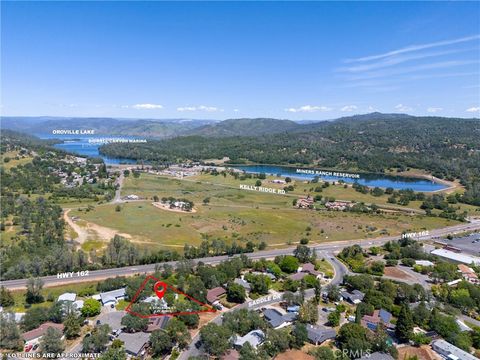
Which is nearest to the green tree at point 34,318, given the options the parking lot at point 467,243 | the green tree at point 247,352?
the green tree at point 247,352

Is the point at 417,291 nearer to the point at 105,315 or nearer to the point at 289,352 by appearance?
the point at 289,352

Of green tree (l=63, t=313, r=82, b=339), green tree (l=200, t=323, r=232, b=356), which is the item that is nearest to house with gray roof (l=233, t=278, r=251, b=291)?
green tree (l=200, t=323, r=232, b=356)

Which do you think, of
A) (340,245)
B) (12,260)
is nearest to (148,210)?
(12,260)

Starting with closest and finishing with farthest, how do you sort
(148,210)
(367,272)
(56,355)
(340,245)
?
(56,355)
(367,272)
(340,245)
(148,210)

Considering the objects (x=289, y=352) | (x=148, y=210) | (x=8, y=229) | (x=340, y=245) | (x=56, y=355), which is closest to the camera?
(x=56, y=355)

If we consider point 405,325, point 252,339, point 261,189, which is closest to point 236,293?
point 252,339

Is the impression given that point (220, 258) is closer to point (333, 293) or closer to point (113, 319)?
point (333, 293)
